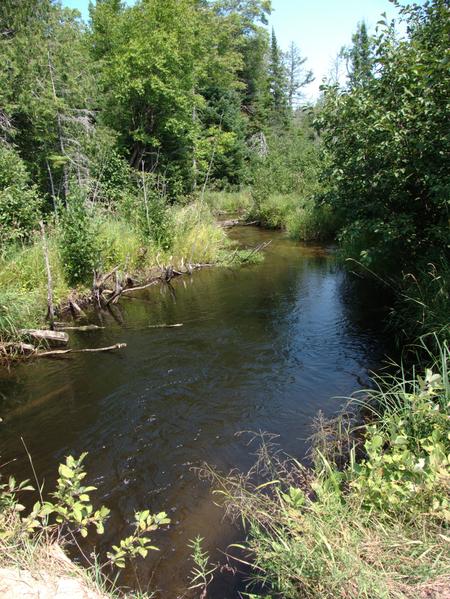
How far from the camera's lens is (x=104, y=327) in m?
9.40

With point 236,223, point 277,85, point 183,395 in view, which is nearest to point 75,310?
point 183,395

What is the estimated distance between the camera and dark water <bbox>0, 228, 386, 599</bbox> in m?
4.32

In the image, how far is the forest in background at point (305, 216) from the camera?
9.02 ft

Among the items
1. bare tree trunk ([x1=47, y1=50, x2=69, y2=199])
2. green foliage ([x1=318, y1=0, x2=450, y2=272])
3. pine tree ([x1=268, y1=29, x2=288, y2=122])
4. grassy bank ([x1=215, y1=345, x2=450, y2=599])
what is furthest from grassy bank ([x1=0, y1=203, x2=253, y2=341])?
pine tree ([x1=268, y1=29, x2=288, y2=122])

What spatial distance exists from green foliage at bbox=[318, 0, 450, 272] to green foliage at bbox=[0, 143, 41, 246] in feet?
24.2

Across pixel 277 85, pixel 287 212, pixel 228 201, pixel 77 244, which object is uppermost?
pixel 277 85

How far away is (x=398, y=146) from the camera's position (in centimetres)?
701

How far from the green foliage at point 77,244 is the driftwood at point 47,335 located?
2.55 meters

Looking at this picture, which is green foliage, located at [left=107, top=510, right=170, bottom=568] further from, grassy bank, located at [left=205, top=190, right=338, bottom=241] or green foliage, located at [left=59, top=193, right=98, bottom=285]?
grassy bank, located at [left=205, top=190, right=338, bottom=241]

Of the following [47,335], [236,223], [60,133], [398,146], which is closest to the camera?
[398,146]

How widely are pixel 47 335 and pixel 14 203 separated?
160 inches

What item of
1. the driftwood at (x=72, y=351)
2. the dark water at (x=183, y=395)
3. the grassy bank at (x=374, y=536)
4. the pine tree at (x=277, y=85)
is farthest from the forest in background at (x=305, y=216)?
the pine tree at (x=277, y=85)

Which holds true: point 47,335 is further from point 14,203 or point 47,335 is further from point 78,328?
point 14,203

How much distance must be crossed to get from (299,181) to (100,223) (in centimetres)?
1460
